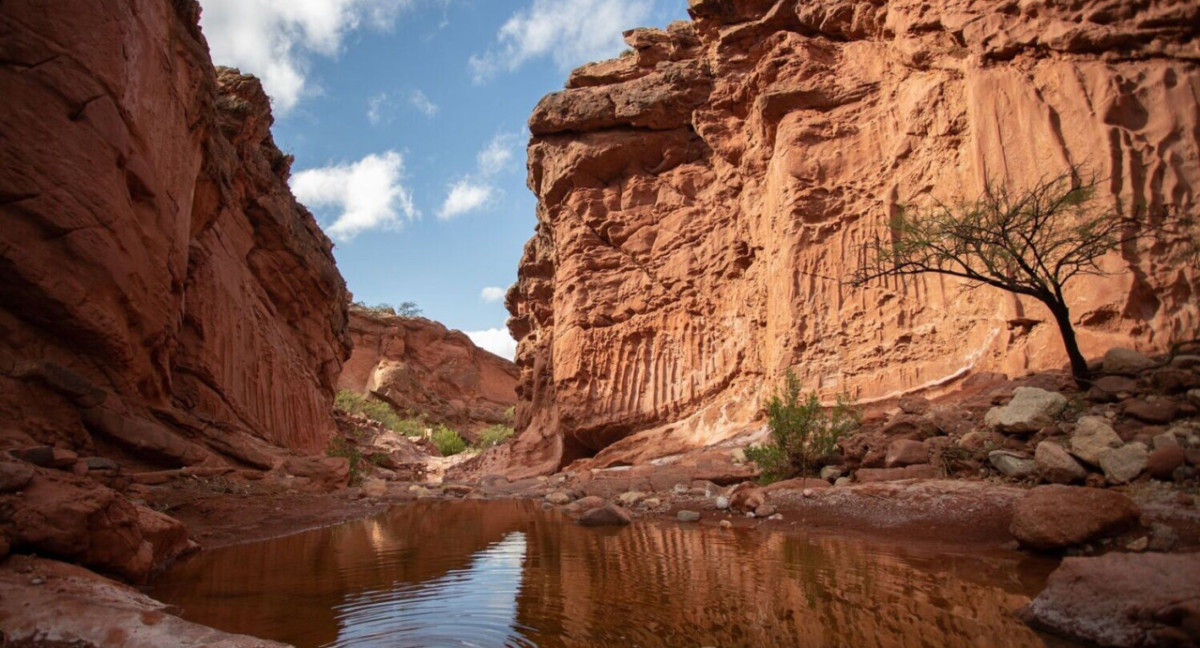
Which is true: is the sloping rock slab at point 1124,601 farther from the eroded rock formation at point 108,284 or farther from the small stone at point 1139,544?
the eroded rock formation at point 108,284

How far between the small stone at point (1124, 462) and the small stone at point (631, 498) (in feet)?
21.5

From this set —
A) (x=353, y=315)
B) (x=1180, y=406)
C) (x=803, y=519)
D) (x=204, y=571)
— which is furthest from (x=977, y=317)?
(x=353, y=315)

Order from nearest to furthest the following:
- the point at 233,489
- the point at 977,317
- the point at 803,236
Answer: the point at 233,489
the point at 977,317
the point at 803,236

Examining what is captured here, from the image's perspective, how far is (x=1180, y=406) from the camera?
735 cm

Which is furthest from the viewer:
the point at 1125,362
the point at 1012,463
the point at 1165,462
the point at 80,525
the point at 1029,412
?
the point at 1125,362

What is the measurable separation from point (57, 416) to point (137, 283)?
9.19ft

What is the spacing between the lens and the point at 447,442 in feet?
138

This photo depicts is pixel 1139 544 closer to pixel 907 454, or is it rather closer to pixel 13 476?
pixel 907 454

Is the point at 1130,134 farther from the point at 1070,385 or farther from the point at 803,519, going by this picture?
the point at 803,519

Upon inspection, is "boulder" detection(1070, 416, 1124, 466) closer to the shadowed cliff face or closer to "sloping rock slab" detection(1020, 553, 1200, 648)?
"sloping rock slab" detection(1020, 553, 1200, 648)

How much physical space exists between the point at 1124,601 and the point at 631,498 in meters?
8.34

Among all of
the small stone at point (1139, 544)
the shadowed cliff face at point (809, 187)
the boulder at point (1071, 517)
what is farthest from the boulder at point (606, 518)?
the shadowed cliff face at point (809, 187)

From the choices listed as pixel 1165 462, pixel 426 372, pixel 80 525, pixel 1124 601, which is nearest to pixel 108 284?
pixel 80 525

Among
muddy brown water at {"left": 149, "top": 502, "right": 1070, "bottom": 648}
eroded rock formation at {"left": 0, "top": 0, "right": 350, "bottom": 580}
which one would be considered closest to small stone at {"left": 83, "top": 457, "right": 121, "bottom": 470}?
eroded rock formation at {"left": 0, "top": 0, "right": 350, "bottom": 580}
